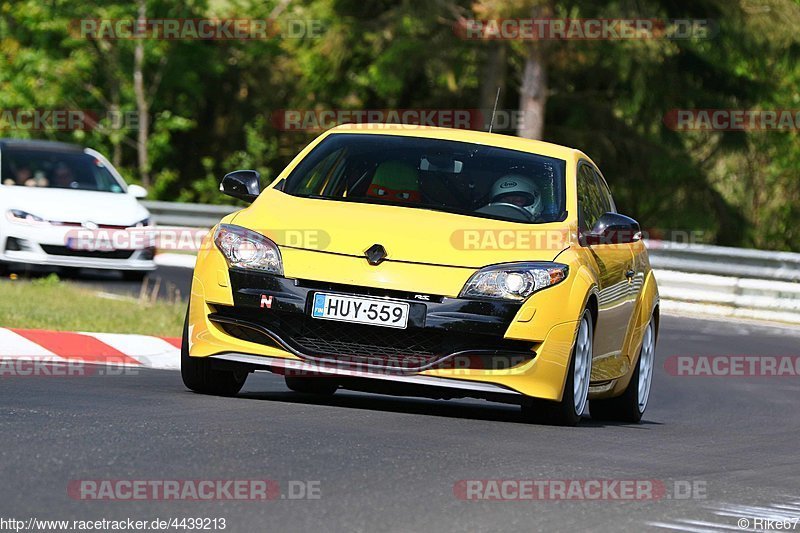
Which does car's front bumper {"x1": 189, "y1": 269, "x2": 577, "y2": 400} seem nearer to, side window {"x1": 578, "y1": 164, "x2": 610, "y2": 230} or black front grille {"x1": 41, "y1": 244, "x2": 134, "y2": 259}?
side window {"x1": 578, "y1": 164, "x2": 610, "y2": 230}

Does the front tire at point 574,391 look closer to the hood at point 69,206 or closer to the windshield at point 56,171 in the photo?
the hood at point 69,206

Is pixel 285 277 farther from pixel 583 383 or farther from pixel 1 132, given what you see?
pixel 1 132

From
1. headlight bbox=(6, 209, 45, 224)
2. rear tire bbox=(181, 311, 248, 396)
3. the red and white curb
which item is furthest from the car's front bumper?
headlight bbox=(6, 209, 45, 224)

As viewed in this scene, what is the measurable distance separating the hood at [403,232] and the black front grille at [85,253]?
10.5m

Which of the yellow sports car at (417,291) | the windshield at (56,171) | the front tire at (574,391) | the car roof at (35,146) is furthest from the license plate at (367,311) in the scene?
the car roof at (35,146)

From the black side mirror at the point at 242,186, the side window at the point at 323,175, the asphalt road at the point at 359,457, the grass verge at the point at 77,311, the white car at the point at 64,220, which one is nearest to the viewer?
the asphalt road at the point at 359,457

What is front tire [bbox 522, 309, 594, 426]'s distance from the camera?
8898 millimetres

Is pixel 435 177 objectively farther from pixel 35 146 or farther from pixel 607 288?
pixel 35 146

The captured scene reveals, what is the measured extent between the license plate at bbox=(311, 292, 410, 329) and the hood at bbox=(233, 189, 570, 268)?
233 millimetres

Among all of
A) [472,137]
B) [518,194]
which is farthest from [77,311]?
[518,194]

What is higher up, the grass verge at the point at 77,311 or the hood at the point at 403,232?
the hood at the point at 403,232

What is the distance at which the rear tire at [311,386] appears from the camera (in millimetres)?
10413

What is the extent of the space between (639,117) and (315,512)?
31.1 meters

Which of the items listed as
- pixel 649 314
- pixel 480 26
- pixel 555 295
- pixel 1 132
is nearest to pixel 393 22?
pixel 480 26
